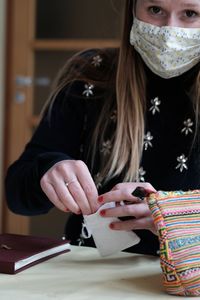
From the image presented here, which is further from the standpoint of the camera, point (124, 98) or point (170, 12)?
point (124, 98)

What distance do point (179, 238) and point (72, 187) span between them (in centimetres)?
23

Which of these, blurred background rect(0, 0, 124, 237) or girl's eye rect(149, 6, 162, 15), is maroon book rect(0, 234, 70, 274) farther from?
blurred background rect(0, 0, 124, 237)

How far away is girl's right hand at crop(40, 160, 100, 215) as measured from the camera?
1053 millimetres

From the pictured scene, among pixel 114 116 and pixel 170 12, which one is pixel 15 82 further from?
pixel 170 12

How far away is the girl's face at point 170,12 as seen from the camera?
3.97 feet

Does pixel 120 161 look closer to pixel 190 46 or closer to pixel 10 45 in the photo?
pixel 190 46

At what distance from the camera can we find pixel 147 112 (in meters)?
1.36

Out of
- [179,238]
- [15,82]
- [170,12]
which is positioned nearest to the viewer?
[179,238]

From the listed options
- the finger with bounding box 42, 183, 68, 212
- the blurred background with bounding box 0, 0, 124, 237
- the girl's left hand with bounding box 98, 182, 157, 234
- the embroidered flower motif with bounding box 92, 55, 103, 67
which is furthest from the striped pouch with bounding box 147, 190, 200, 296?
the blurred background with bounding box 0, 0, 124, 237

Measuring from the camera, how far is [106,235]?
1.09 metres

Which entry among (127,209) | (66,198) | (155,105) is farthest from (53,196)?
(155,105)

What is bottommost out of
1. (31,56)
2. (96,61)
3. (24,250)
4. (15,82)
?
(15,82)

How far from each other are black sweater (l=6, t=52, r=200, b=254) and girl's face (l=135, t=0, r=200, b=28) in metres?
0.13

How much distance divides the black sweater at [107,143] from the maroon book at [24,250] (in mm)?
129
